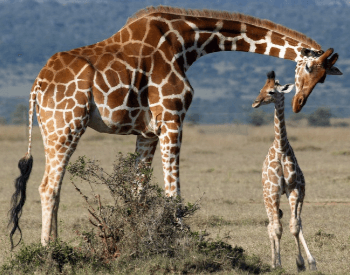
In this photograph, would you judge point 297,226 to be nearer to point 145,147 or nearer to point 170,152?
point 170,152

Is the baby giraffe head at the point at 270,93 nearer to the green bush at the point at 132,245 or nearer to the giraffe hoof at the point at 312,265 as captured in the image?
the green bush at the point at 132,245

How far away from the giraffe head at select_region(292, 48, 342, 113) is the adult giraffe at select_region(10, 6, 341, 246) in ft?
0.04

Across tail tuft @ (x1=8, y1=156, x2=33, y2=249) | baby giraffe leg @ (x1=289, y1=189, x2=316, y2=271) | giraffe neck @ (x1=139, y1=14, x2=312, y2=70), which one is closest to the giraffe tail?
tail tuft @ (x1=8, y1=156, x2=33, y2=249)

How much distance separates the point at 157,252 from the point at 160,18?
2.92 meters

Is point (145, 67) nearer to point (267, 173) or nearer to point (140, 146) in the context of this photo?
point (140, 146)

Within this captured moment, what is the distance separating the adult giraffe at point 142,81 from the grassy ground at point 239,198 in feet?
4.72

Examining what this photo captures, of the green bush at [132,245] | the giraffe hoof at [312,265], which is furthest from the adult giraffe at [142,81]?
the giraffe hoof at [312,265]

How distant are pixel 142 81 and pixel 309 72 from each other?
6.25ft

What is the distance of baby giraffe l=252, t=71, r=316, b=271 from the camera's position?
7957 millimetres

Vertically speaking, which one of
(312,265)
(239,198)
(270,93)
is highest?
(270,93)

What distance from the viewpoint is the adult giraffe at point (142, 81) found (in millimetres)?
7203

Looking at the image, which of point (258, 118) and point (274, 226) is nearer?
point (274, 226)

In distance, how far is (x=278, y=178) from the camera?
8.02 m

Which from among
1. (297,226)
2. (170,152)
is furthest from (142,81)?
(297,226)
